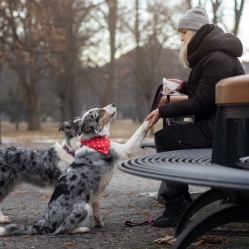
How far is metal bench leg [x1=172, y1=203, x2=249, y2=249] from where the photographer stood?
3.28 metres

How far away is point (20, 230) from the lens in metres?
5.27

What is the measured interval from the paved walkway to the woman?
42 cm

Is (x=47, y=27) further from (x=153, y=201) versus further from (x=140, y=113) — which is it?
(x=140, y=113)

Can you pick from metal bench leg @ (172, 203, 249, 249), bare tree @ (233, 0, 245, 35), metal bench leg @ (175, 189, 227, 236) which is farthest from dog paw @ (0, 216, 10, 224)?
bare tree @ (233, 0, 245, 35)

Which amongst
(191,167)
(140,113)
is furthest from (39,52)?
(140,113)

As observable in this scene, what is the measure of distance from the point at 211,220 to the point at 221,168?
1.04 ft

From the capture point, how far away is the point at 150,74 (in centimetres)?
3369

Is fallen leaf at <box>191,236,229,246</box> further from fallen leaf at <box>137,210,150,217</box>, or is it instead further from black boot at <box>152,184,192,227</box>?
fallen leaf at <box>137,210,150,217</box>

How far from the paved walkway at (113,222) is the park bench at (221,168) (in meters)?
1.40

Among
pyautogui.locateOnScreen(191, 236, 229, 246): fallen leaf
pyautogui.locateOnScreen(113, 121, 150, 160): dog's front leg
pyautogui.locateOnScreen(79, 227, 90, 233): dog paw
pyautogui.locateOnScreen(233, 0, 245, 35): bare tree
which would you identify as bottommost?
pyautogui.locateOnScreen(79, 227, 90, 233): dog paw

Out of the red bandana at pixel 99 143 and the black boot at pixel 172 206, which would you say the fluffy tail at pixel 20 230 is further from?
the black boot at pixel 172 206

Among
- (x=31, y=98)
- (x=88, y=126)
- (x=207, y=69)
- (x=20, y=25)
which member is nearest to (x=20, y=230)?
(x=88, y=126)

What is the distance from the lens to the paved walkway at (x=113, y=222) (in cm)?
488

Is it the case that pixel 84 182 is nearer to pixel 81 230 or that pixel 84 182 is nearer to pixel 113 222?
pixel 81 230
